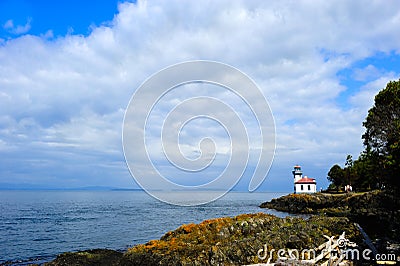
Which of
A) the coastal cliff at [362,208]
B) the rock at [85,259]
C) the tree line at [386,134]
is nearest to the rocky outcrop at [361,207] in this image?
the coastal cliff at [362,208]

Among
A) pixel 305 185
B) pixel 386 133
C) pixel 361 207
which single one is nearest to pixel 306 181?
pixel 305 185

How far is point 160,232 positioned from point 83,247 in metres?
12.1

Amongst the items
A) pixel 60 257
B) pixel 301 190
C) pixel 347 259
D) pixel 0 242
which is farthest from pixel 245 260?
pixel 301 190

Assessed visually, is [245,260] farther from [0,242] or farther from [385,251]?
[0,242]

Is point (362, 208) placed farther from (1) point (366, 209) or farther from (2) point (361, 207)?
(1) point (366, 209)

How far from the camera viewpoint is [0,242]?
42469 mm

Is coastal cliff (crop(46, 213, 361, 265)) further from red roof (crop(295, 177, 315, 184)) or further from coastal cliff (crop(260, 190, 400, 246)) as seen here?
red roof (crop(295, 177, 315, 184))

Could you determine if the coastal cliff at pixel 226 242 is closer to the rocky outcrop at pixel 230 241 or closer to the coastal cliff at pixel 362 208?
the rocky outcrop at pixel 230 241

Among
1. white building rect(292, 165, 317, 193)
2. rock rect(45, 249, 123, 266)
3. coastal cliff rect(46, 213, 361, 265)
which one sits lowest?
rock rect(45, 249, 123, 266)

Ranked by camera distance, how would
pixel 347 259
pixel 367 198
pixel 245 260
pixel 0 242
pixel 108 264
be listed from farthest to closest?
pixel 367 198 < pixel 0 242 < pixel 108 264 < pixel 245 260 < pixel 347 259

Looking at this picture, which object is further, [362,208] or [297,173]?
[297,173]

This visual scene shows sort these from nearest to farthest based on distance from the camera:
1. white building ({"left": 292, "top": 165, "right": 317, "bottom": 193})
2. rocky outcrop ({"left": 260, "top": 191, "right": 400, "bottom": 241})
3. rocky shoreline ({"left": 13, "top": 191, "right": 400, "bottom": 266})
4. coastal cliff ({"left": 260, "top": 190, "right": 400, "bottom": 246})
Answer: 1. rocky shoreline ({"left": 13, "top": 191, "right": 400, "bottom": 266})
2. coastal cliff ({"left": 260, "top": 190, "right": 400, "bottom": 246})
3. rocky outcrop ({"left": 260, "top": 191, "right": 400, "bottom": 241})
4. white building ({"left": 292, "top": 165, "right": 317, "bottom": 193})

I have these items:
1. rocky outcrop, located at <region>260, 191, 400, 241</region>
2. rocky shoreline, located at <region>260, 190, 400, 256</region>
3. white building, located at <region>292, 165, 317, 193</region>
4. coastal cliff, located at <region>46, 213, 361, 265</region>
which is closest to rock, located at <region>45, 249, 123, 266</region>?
coastal cliff, located at <region>46, 213, 361, 265</region>

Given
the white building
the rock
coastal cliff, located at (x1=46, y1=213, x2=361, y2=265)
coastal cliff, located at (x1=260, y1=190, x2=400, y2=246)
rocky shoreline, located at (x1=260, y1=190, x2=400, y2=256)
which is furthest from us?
the white building
